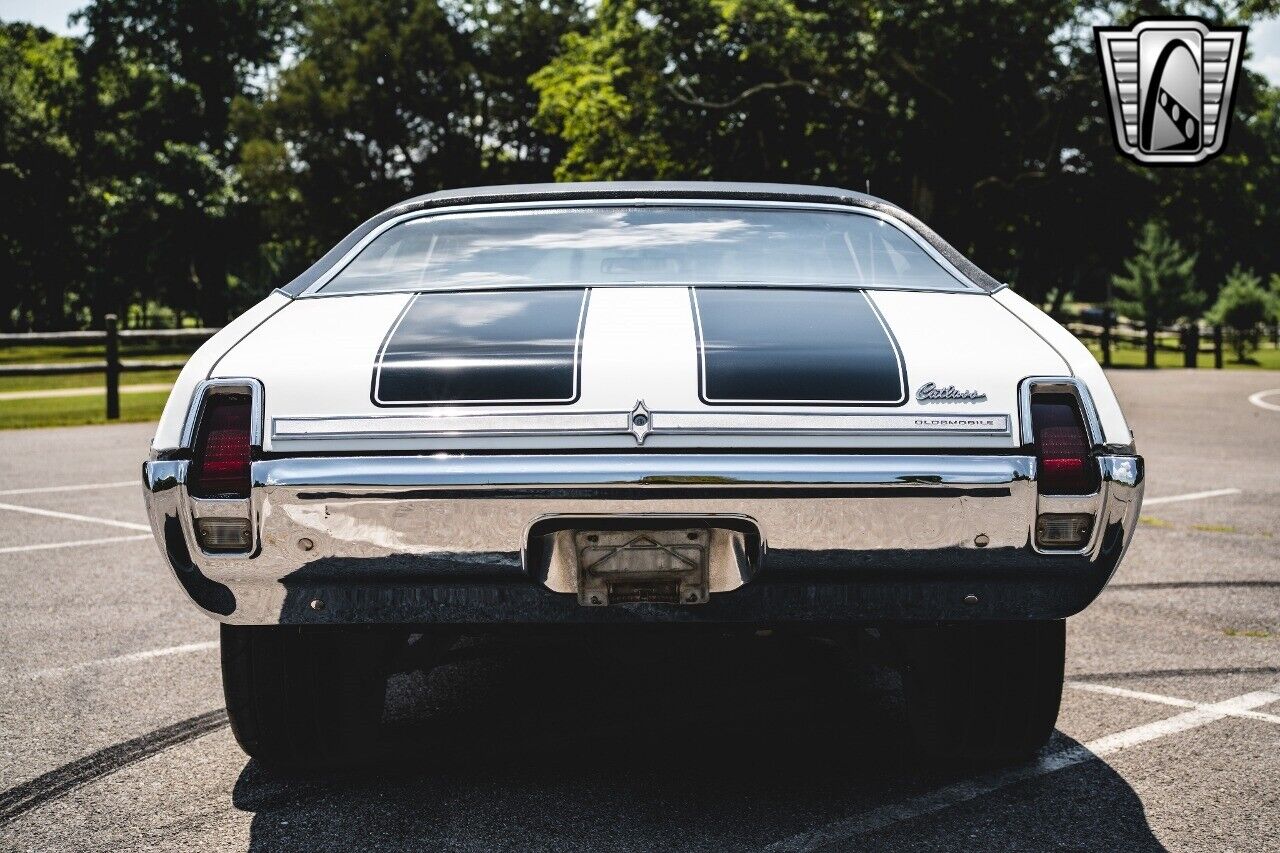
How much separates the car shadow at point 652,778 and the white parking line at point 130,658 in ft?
2.79

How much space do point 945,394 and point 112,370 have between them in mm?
14518

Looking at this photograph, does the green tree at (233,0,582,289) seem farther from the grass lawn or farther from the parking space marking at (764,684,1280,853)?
the parking space marking at (764,684,1280,853)

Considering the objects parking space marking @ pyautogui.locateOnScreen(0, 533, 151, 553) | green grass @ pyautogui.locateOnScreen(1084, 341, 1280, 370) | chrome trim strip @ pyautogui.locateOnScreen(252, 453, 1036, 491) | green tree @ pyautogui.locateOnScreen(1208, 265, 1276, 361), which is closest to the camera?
chrome trim strip @ pyautogui.locateOnScreen(252, 453, 1036, 491)

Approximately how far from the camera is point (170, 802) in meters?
3.08

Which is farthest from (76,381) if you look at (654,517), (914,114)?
(654,517)

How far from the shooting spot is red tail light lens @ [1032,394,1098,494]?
2.68 m

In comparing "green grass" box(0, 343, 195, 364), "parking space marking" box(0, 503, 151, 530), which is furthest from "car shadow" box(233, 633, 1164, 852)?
"green grass" box(0, 343, 195, 364)

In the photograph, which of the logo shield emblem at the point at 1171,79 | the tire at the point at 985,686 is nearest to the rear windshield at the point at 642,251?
the tire at the point at 985,686

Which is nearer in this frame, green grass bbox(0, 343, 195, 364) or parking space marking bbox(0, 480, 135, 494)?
parking space marking bbox(0, 480, 135, 494)

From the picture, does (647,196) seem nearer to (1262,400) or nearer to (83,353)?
(1262,400)

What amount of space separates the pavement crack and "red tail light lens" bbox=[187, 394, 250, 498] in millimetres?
965

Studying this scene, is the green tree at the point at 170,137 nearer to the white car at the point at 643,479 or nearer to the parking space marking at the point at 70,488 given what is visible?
the parking space marking at the point at 70,488

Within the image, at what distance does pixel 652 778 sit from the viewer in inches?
126

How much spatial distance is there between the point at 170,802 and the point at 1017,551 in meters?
1.98
